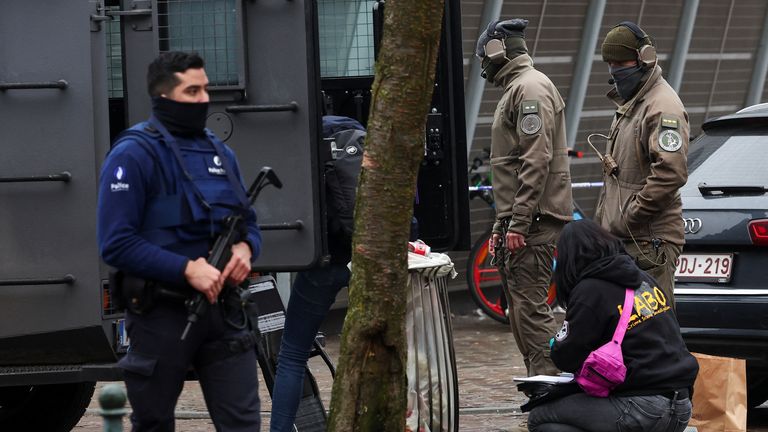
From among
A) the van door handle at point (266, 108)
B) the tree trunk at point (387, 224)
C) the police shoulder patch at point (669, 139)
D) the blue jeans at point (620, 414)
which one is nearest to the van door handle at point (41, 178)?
the van door handle at point (266, 108)

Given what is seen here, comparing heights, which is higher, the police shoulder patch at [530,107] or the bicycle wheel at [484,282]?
the police shoulder patch at [530,107]

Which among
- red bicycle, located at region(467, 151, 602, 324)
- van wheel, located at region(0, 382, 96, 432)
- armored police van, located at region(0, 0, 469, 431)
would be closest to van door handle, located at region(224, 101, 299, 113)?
armored police van, located at region(0, 0, 469, 431)

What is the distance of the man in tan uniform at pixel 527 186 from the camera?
287 inches

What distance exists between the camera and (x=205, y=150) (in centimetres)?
502

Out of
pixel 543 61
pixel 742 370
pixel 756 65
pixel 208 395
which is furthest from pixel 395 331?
pixel 756 65

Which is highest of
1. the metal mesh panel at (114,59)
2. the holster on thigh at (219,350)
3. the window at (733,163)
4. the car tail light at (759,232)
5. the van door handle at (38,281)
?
the metal mesh panel at (114,59)

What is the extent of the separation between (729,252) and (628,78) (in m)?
0.99

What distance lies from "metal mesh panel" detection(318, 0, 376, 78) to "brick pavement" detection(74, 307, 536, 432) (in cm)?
194

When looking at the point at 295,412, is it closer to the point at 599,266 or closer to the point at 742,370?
the point at 599,266

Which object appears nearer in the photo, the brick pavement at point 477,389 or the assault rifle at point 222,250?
the assault rifle at point 222,250

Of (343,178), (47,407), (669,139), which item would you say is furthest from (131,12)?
(669,139)

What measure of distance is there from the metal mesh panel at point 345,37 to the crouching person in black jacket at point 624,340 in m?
1.76

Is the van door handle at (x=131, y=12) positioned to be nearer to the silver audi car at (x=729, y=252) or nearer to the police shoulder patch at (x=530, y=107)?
the police shoulder patch at (x=530, y=107)

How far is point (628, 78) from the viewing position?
7.10m
